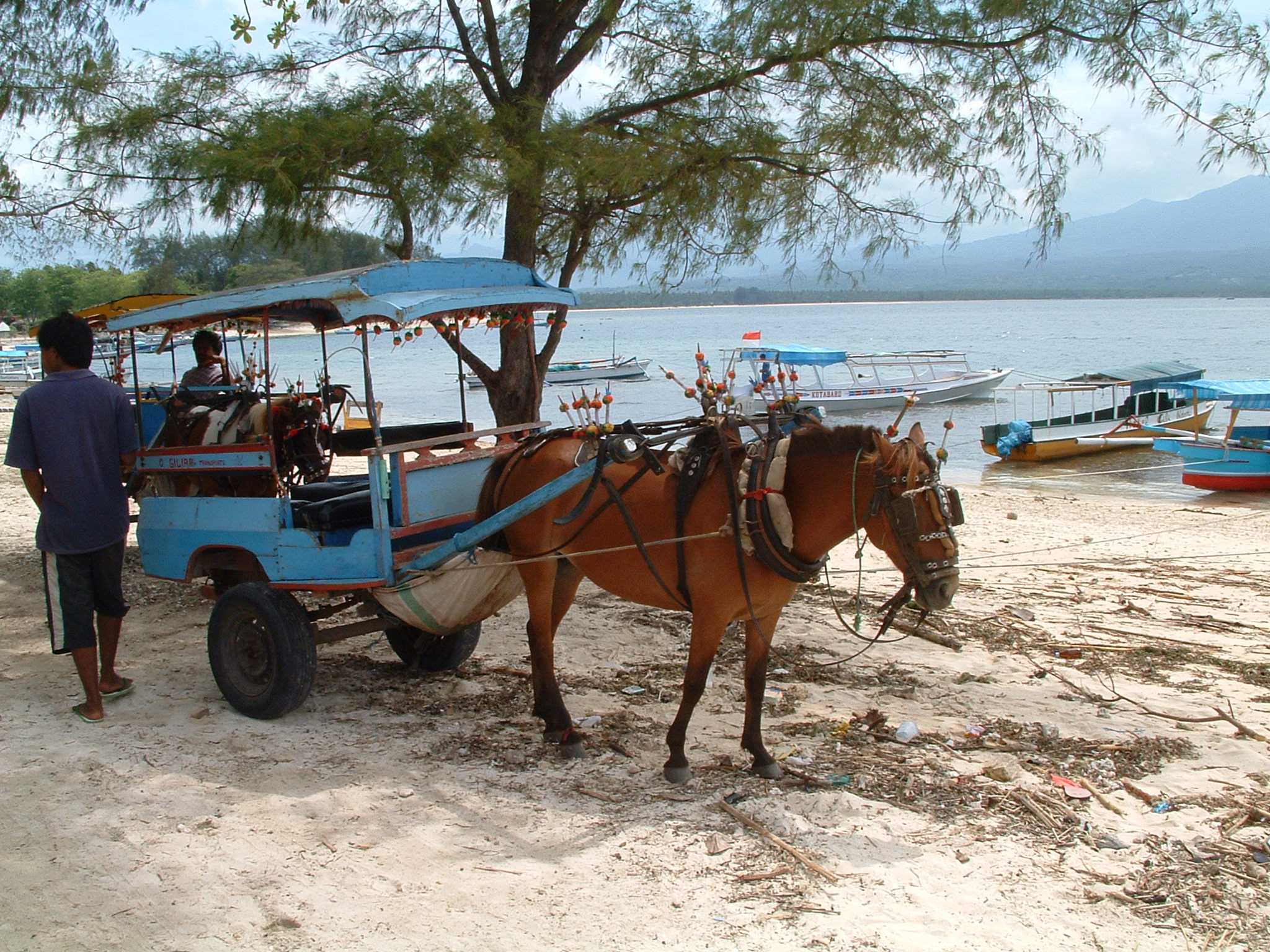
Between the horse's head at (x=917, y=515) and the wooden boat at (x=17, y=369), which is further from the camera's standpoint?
the wooden boat at (x=17, y=369)

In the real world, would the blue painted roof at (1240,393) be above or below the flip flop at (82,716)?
above

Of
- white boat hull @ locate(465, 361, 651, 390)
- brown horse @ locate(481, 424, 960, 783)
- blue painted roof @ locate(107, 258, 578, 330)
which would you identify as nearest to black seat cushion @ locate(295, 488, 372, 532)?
brown horse @ locate(481, 424, 960, 783)

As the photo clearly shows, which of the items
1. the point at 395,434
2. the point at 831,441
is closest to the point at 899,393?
the point at 395,434

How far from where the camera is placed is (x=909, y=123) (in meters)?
7.79

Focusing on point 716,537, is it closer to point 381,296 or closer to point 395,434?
point 381,296

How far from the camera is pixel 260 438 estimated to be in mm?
6164

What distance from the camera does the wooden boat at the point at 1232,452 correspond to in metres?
17.4

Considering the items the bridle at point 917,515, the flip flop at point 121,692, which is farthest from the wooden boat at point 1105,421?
the flip flop at point 121,692

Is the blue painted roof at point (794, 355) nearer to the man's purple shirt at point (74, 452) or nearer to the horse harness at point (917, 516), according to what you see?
the man's purple shirt at point (74, 452)

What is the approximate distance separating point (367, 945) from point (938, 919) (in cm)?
193

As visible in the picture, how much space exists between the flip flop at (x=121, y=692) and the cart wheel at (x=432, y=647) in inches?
57.2

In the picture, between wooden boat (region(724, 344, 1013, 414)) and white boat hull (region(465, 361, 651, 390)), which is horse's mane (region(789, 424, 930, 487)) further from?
white boat hull (region(465, 361, 651, 390))

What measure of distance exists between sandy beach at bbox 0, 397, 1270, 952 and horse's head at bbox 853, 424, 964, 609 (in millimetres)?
995

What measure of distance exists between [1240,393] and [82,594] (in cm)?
1894
